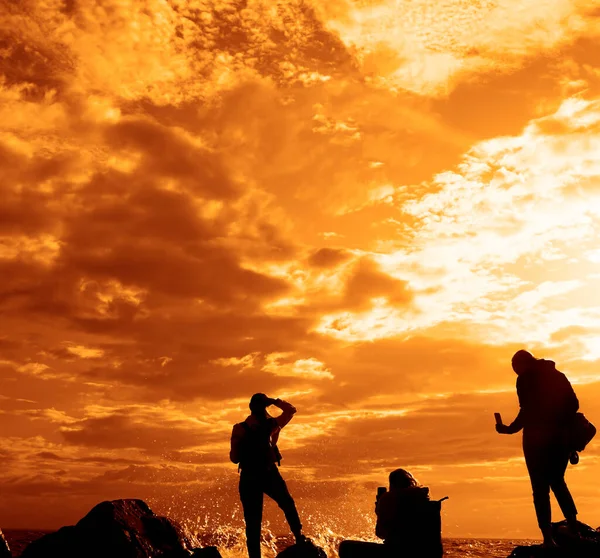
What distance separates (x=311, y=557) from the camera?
1318cm

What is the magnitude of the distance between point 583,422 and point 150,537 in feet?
27.6

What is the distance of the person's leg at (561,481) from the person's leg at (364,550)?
3154mm

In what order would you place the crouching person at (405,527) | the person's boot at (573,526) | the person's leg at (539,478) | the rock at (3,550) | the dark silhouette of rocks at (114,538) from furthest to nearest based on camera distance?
the rock at (3,550) → the dark silhouette of rocks at (114,538) → the crouching person at (405,527) → the person's leg at (539,478) → the person's boot at (573,526)

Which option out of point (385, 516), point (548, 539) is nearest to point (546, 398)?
point (548, 539)

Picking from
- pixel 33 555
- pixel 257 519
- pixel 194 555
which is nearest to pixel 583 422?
pixel 257 519

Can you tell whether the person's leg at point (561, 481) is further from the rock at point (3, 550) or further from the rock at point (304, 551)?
the rock at point (3, 550)

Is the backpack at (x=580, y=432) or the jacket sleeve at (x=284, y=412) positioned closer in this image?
the backpack at (x=580, y=432)

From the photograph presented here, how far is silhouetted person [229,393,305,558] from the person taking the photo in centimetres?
1422

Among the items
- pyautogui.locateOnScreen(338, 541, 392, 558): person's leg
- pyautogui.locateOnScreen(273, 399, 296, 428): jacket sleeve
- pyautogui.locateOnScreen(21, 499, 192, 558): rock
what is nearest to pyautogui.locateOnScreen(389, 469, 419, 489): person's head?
pyautogui.locateOnScreen(338, 541, 392, 558): person's leg

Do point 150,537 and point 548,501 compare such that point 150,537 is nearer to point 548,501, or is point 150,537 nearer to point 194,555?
point 194,555

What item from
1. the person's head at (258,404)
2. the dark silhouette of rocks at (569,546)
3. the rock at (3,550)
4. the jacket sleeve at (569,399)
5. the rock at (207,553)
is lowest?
the dark silhouette of rocks at (569,546)

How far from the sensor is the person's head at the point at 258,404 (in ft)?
47.0

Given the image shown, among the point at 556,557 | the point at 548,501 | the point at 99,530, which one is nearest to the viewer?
the point at 556,557

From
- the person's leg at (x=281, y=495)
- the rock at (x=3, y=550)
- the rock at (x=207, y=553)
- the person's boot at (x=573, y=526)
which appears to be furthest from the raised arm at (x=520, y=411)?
the rock at (x=3, y=550)
